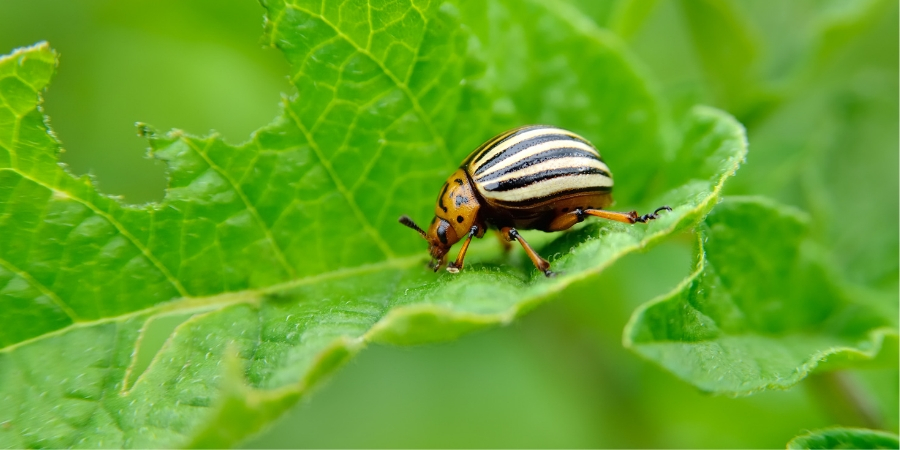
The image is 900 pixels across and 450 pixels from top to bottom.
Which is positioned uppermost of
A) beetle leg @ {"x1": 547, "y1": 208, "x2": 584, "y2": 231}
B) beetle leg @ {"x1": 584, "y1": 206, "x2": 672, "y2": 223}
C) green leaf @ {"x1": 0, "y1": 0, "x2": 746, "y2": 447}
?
beetle leg @ {"x1": 584, "y1": 206, "x2": 672, "y2": 223}

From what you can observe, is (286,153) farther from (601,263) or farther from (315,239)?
(601,263)

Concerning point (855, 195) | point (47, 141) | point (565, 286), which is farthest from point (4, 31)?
point (855, 195)

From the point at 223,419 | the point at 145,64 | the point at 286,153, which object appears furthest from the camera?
the point at 145,64

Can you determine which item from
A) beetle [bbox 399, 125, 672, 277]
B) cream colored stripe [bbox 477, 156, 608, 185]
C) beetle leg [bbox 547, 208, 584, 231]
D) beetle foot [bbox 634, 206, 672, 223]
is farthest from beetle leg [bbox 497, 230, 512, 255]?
beetle foot [bbox 634, 206, 672, 223]

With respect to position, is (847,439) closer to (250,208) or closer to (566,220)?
(566,220)

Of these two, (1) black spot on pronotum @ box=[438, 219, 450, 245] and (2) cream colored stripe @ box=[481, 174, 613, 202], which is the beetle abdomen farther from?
(1) black spot on pronotum @ box=[438, 219, 450, 245]

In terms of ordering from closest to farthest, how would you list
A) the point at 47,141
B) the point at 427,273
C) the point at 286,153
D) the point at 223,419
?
the point at 223,419, the point at 47,141, the point at 286,153, the point at 427,273

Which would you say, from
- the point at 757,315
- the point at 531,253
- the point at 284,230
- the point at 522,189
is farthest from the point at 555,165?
the point at 284,230
